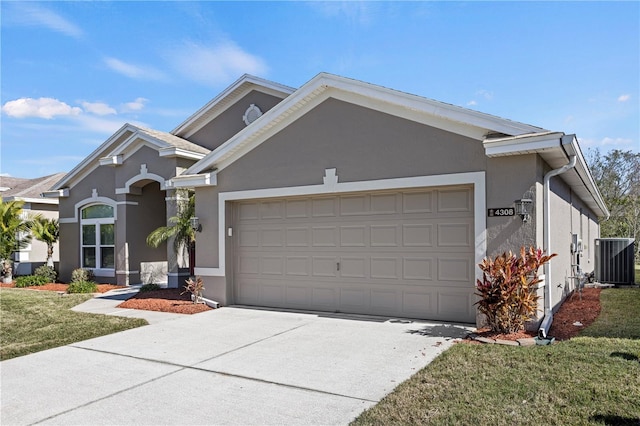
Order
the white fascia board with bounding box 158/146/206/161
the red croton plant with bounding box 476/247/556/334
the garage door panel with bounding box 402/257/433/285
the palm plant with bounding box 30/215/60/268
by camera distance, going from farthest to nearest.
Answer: the palm plant with bounding box 30/215/60/268 < the white fascia board with bounding box 158/146/206/161 < the garage door panel with bounding box 402/257/433/285 < the red croton plant with bounding box 476/247/556/334

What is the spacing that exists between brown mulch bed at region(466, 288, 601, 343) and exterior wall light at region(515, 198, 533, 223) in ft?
6.01

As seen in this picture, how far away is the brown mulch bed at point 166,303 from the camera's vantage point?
33.6 ft

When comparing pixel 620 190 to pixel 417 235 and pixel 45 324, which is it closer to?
pixel 417 235

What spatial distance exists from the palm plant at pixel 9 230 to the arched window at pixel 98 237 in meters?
3.03

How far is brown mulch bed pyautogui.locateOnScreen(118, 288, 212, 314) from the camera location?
10.2 metres

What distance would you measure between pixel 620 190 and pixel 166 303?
30.9 metres

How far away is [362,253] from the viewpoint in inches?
353

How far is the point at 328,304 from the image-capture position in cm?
941

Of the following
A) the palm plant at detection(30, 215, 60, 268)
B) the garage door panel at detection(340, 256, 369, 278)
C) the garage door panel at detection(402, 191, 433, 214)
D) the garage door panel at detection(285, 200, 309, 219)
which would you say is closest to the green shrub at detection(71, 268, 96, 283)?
the palm plant at detection(30, 215, 60, 268)

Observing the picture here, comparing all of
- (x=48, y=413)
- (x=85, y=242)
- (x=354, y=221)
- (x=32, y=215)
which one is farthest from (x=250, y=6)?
(x=32, y=215)

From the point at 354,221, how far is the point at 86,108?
78.8 ft

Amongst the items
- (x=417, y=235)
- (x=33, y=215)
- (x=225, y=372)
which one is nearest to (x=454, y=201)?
(x=417, y=235)

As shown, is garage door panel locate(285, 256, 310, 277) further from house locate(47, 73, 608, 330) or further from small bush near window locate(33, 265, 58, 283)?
small bush near window locate(33, 265, 58, 283)

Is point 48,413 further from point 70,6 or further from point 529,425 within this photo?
point 70,6
